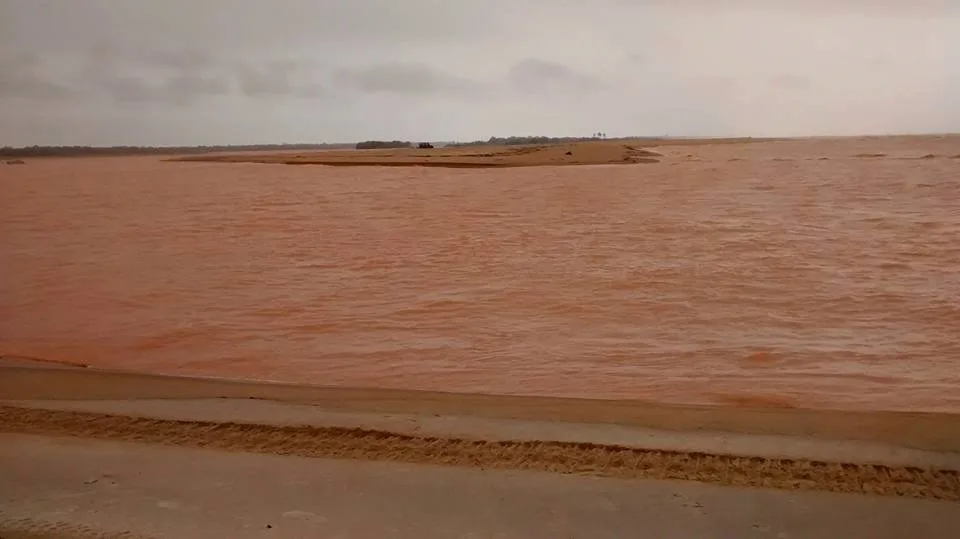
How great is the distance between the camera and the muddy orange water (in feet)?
24.1

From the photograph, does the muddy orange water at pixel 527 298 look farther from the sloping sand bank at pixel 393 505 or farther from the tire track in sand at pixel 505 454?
the sloping sand bank at pixel 393 505

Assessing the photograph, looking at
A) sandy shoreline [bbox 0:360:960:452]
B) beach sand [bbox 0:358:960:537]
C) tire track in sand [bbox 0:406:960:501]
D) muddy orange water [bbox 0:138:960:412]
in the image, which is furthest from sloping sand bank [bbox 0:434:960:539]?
muddy orange water [bbox 0:138:960:412]

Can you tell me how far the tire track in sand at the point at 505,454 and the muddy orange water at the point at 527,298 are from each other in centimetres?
185

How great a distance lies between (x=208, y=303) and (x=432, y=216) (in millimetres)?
10413

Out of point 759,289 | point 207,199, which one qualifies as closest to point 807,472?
point 759,289

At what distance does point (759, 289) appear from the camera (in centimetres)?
1066

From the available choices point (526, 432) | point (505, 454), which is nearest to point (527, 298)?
point (526, 432)

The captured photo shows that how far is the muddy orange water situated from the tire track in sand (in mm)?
1854

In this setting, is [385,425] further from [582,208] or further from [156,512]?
[582,208]

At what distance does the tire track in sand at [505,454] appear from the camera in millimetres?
4348

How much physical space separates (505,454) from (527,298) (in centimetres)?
579

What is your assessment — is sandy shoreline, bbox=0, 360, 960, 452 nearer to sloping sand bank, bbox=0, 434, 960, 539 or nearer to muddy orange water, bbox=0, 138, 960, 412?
muddy orange water, bbox=0, 138, 960, 412

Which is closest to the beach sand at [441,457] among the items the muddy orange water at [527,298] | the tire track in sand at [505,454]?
the tire track in sand at [505,454]

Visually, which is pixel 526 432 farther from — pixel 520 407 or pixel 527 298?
pixel 527 298
